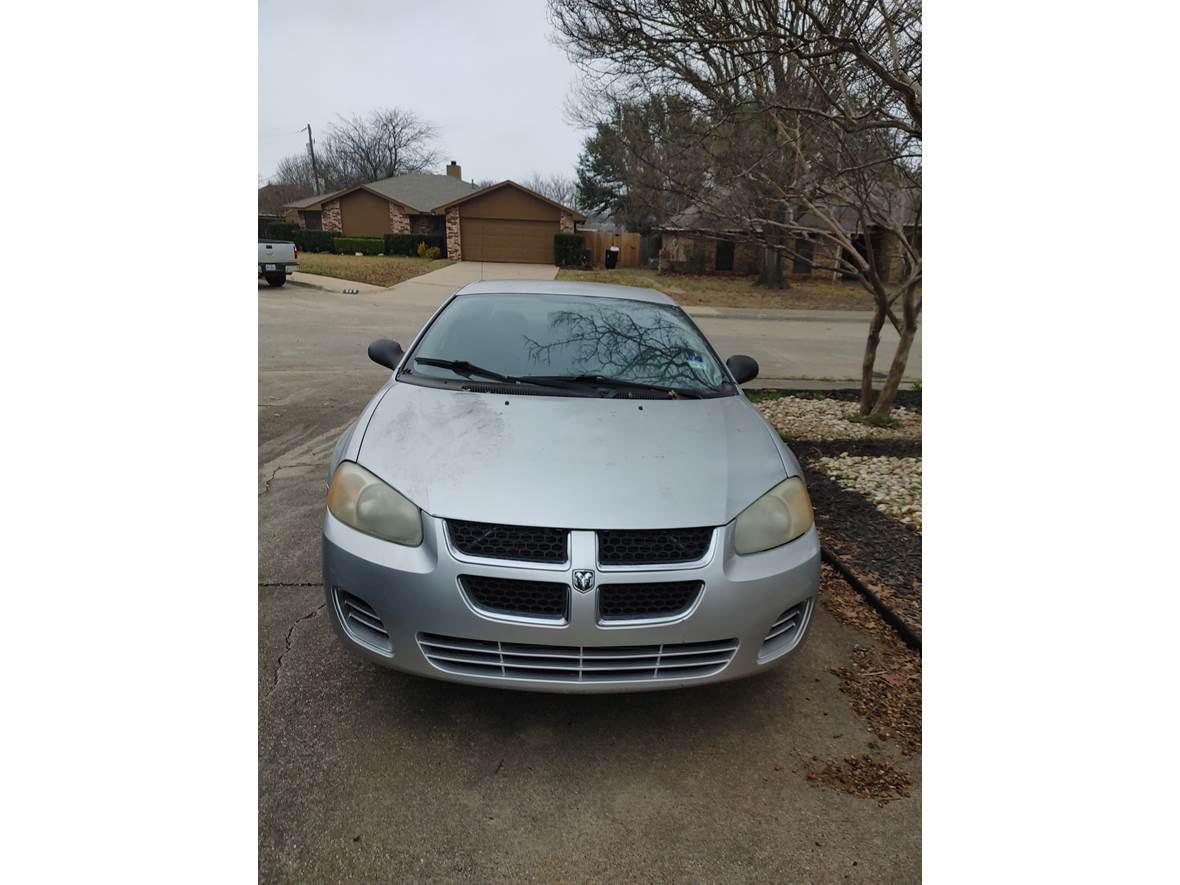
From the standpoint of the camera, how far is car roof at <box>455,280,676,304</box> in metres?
3.98

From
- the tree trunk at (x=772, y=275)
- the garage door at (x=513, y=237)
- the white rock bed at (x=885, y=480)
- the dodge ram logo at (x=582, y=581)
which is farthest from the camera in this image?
the garage door at (x=513, y=237)

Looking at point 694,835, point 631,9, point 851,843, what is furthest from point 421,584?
point 631,9

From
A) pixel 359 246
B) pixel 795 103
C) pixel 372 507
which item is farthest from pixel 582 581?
pixel 359 246

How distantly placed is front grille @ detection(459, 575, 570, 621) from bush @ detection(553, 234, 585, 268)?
99.0 feet

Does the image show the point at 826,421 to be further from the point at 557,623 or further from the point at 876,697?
the point at 557,623

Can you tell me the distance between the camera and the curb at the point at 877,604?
120 inches

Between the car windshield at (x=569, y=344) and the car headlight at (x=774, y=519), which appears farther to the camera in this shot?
the car windshield at (x=569, y=344)

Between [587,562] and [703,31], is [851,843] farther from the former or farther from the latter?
[703,31]

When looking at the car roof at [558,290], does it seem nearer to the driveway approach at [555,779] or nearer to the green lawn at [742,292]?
the driveway approach at [555,779]

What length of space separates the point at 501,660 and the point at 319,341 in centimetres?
995

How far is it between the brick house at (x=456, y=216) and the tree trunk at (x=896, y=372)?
2730 centimetres

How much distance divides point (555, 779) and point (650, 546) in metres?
0.80

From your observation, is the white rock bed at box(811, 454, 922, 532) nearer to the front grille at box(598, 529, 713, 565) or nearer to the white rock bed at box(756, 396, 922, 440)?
the white rock bed at box(756, 396, 922, 440)

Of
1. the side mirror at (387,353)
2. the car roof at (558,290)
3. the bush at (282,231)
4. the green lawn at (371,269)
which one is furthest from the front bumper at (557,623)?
the bush at (282,231)
